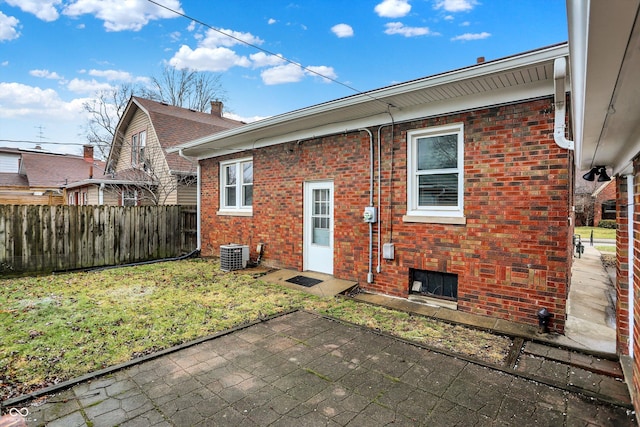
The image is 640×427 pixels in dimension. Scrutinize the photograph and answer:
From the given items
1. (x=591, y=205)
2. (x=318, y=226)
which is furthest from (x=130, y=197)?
(x=591, y=205)

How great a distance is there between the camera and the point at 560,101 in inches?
148

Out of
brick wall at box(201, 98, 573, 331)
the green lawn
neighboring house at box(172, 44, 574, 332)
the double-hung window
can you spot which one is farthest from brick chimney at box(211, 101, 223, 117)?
the green lawn

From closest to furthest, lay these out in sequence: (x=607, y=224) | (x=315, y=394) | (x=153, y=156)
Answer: (x=315, y=394), (x=153, y=156), (x=607, y=224)

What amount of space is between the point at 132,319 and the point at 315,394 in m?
3.22

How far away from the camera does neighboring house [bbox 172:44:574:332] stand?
4281 mm

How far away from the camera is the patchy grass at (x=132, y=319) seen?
3.51 m

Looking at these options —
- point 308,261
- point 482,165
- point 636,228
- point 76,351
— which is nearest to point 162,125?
point 308,261

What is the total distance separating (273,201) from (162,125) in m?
9.55

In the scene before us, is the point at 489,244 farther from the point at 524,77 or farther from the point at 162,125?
the point at 162,125

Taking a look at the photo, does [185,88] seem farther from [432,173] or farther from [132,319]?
[432,173]

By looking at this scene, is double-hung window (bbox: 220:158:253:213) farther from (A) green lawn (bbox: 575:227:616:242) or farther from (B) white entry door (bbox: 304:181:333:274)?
(A) green lawn (bbox: 575:227:616:242)

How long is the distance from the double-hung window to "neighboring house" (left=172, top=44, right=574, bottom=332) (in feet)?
3.68

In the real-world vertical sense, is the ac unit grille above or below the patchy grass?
above

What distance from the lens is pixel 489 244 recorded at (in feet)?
15.6
